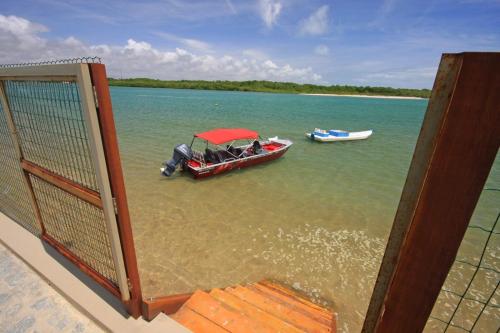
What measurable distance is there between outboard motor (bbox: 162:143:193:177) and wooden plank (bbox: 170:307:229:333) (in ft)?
24.8

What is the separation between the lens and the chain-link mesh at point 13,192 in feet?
11.7

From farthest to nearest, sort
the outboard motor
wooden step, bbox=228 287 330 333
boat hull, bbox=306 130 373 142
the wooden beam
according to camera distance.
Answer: boat hull, bbox=306 130 373 142 < the outboard motor < wooden step, bbox=228 287 330 333 < the wooden beam

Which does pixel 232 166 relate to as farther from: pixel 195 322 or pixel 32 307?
pixel 32 307

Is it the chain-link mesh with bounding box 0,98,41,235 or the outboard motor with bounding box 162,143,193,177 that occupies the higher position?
the chain-link mesh with bounding box 0,98,41,235

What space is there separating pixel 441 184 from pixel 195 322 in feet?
8.57

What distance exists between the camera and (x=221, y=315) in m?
2.82

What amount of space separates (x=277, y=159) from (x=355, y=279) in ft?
28.9

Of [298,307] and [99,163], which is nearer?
[99,163]

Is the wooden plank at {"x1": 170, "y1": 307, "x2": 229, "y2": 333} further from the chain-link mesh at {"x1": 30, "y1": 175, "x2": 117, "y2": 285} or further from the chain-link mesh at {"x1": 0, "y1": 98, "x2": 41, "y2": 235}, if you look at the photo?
the chain-link mesh at {"x1": 0, "y1": 98, "x2": 41, "y2": 235}

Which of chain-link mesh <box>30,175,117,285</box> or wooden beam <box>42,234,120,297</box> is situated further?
chain-link mesh <box>30,175,117,285</box>

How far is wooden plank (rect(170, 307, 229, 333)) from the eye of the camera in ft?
8.25

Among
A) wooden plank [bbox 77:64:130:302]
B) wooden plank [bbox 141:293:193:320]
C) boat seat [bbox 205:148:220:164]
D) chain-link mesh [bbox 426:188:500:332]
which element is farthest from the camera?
A: boat seat [bbox 205:148:220:164]

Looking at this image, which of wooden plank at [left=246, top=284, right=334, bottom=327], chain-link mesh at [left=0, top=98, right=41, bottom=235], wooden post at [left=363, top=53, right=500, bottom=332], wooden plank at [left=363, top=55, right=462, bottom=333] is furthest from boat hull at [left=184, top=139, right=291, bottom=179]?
wooden post at [left=363, top=53, right=500, bottom=332]

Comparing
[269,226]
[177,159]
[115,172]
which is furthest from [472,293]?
[177,159]
